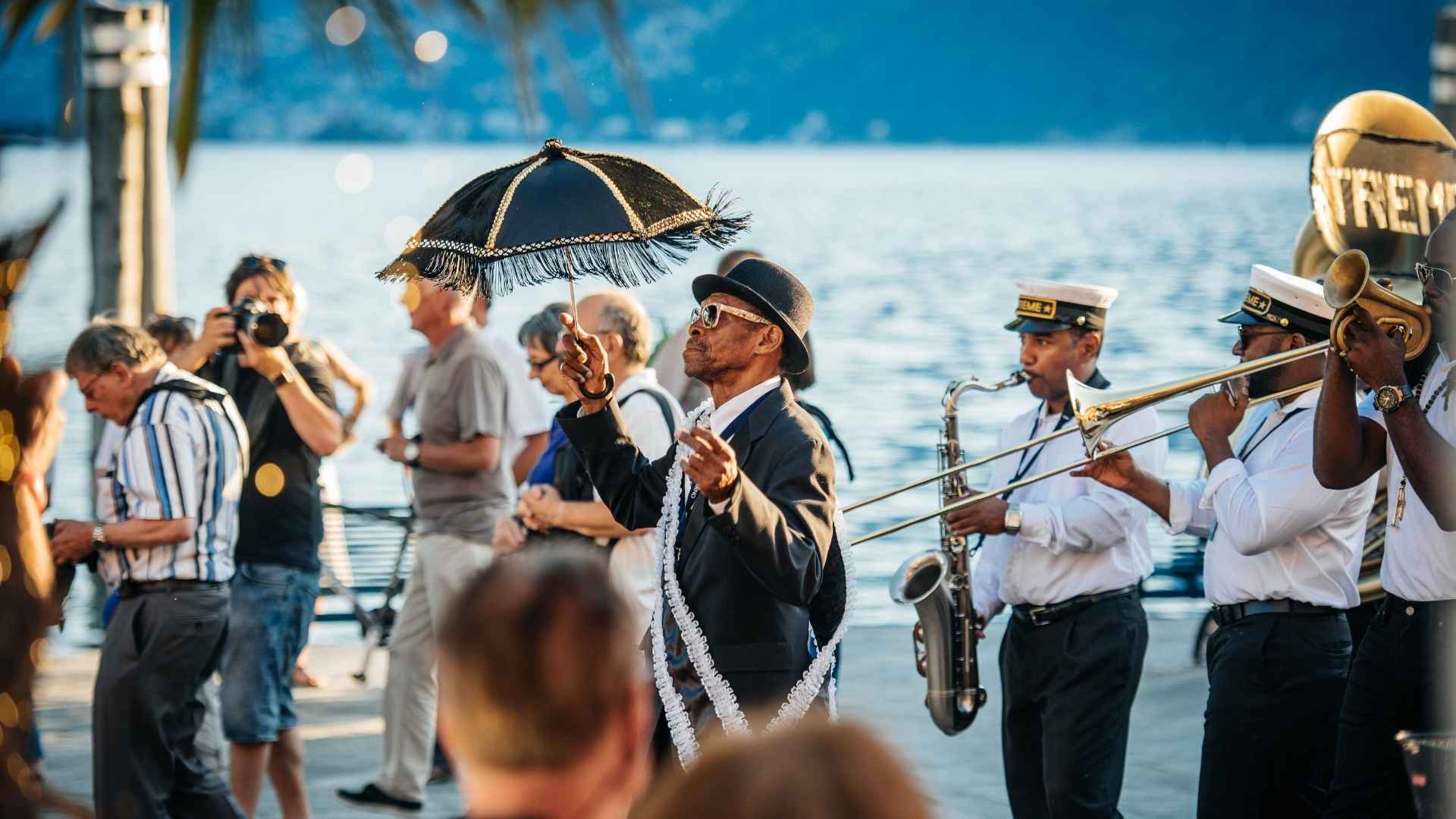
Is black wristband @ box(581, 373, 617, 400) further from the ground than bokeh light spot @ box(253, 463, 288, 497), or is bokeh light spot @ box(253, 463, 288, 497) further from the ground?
black wristband @ box(581, 373, 617, 400)

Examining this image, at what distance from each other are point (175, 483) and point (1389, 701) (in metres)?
3.72

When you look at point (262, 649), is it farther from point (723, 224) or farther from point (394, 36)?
point (394, 36)

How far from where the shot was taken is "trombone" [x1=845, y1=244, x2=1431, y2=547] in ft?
13.5

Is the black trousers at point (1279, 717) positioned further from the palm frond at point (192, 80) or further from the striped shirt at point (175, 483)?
the palm frond at point (192, 80)

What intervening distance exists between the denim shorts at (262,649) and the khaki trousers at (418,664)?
518 mm

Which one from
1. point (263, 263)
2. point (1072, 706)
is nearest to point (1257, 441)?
point (1072, 706)

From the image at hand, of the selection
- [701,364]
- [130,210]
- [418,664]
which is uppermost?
[130,210]

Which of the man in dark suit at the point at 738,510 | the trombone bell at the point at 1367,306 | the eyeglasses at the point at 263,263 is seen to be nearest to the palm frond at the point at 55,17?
the man in dark suit at the point at 738,510

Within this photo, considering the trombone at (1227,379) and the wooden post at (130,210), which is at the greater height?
the wooden post at (130,210)

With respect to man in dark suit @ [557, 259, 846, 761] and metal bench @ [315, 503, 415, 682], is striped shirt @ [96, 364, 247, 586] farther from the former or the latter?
metal bench @ [315, 503, 415, 682]

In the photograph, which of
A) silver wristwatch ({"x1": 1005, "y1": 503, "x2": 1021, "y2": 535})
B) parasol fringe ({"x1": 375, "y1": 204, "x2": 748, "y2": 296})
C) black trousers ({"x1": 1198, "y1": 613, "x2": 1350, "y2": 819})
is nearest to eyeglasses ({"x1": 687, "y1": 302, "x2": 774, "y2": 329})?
parasol fringe ({"x1": 375, "y1": 204, "x2": 748, "y2": 296})

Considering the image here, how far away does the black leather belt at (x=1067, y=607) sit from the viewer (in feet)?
18.2

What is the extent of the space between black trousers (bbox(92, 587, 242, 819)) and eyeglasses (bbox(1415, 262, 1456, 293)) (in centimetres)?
388

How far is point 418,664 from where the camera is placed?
7215mm
